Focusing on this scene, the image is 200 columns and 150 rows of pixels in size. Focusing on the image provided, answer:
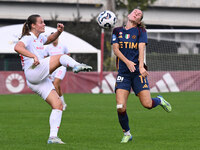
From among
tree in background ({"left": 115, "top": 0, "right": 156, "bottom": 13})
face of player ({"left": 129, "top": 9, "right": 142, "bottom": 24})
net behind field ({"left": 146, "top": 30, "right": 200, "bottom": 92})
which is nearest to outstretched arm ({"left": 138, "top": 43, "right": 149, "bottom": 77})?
face of player ({"left": 129, "top": 9, "right": 142, "bottom": 24})

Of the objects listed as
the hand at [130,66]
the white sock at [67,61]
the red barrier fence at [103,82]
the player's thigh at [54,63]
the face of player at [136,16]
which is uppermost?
the face of player at [136,16]

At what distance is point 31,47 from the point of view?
931 centimetres

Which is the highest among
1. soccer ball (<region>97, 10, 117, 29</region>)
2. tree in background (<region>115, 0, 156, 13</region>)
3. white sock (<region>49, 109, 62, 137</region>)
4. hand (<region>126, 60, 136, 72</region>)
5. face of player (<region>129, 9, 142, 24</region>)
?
face of player (<region>129, 9, 142, 24</region>)

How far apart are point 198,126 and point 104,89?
50.5ft

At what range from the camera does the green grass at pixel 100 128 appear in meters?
9.12

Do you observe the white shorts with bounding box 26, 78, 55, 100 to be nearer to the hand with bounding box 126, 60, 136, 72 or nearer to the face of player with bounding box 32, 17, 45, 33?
the face of player with bounding box 32, 17, 45, 33

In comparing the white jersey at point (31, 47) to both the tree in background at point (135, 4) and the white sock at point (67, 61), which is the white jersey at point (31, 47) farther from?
the tree in background at point (135, 4)

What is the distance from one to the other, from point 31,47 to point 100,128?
324cm

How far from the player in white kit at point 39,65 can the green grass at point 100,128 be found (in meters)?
0.48

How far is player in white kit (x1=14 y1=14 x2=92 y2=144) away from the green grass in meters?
0.48

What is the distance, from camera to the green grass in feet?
29.9

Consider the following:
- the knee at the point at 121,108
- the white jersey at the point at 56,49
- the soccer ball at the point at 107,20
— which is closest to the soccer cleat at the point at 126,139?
the knee at the point at 121,108

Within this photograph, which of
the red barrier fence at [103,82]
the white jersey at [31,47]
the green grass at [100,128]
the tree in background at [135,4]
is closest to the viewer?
the green grass at [100,128]

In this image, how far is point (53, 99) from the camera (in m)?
9.24
